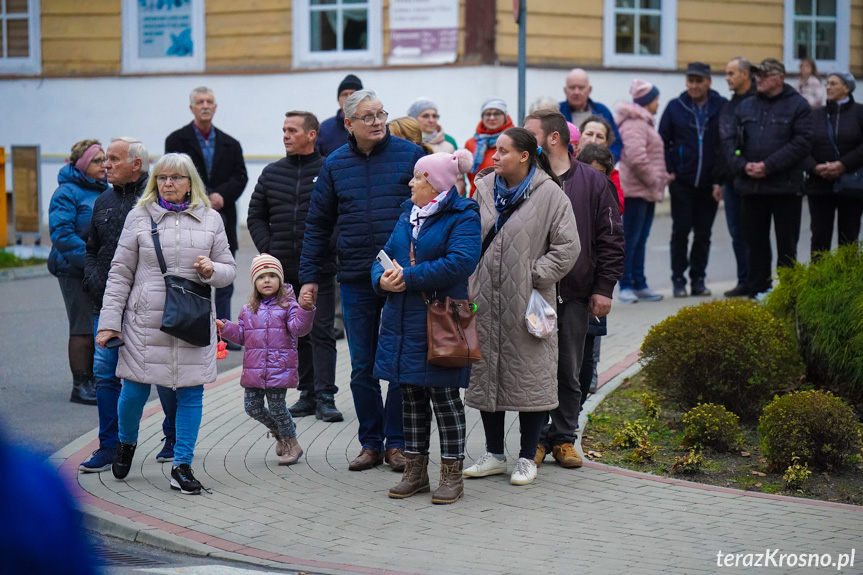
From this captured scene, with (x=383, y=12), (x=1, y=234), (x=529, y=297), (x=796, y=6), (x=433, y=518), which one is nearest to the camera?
(x=433, y=518)

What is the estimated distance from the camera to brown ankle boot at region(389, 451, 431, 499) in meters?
6.20

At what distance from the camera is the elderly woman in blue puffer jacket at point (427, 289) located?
234 inches

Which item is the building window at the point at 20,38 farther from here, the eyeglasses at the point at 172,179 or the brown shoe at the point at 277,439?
the brown shoe at the point at 277,439

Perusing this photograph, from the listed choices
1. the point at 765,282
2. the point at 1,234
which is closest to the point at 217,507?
the point at 765,282

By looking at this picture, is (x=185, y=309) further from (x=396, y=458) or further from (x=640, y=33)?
(x=640, y=33)

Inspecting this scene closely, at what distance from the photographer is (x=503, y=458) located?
21.9 ft

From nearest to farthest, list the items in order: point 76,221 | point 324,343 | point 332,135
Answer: point 324,343 < point 76,221 < point 332,135

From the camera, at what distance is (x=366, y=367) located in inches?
270

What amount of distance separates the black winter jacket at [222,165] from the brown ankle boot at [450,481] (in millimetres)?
4692

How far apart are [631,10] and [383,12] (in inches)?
170

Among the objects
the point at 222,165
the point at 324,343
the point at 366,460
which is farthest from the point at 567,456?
the point at 222,165

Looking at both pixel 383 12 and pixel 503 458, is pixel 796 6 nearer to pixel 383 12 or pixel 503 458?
pixel 383 12

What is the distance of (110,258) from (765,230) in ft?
22.5

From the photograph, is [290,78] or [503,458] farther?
[290,78]
